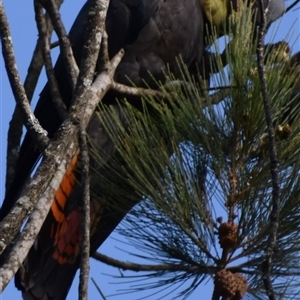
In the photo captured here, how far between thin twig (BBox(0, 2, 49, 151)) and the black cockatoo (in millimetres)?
706

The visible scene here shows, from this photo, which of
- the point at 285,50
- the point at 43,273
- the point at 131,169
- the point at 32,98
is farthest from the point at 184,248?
the point at 32,98

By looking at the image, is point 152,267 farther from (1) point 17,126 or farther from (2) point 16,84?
(1) point 17,126

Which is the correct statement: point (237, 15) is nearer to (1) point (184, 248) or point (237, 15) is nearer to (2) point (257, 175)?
(2) point (257, 175)

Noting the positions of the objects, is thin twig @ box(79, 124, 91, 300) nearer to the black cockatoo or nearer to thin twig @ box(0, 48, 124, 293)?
thin twig @ box(0, 48, 124, 293)

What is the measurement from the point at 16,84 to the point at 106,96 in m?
0.80

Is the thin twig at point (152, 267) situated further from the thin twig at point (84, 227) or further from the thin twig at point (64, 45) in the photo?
the thin twig at point (64, 45)

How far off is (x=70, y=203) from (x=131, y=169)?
0.78 meters

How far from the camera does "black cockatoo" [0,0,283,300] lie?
7.78ft

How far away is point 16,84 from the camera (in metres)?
1.54

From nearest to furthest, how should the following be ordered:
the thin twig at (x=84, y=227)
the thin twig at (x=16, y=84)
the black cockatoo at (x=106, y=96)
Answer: the thin twig at (x=84, y=227), the thin twig at (x=16, y=84), the black cockatoo at (x=106, y=96)

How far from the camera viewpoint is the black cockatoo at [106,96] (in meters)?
2.37

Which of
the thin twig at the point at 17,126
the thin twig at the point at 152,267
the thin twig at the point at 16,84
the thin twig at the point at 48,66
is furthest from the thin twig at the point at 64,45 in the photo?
the thin twig at the point at 17,126

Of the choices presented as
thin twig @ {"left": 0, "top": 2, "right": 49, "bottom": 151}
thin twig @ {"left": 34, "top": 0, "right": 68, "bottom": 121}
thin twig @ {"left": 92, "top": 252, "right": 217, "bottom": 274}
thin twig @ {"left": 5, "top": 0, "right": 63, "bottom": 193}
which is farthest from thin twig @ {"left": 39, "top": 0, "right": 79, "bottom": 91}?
thin twig @ {"left": 5, "top": 0, "right": 63, "bottom": 193}

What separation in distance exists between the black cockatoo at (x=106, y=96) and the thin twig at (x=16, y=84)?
0.71 metres
